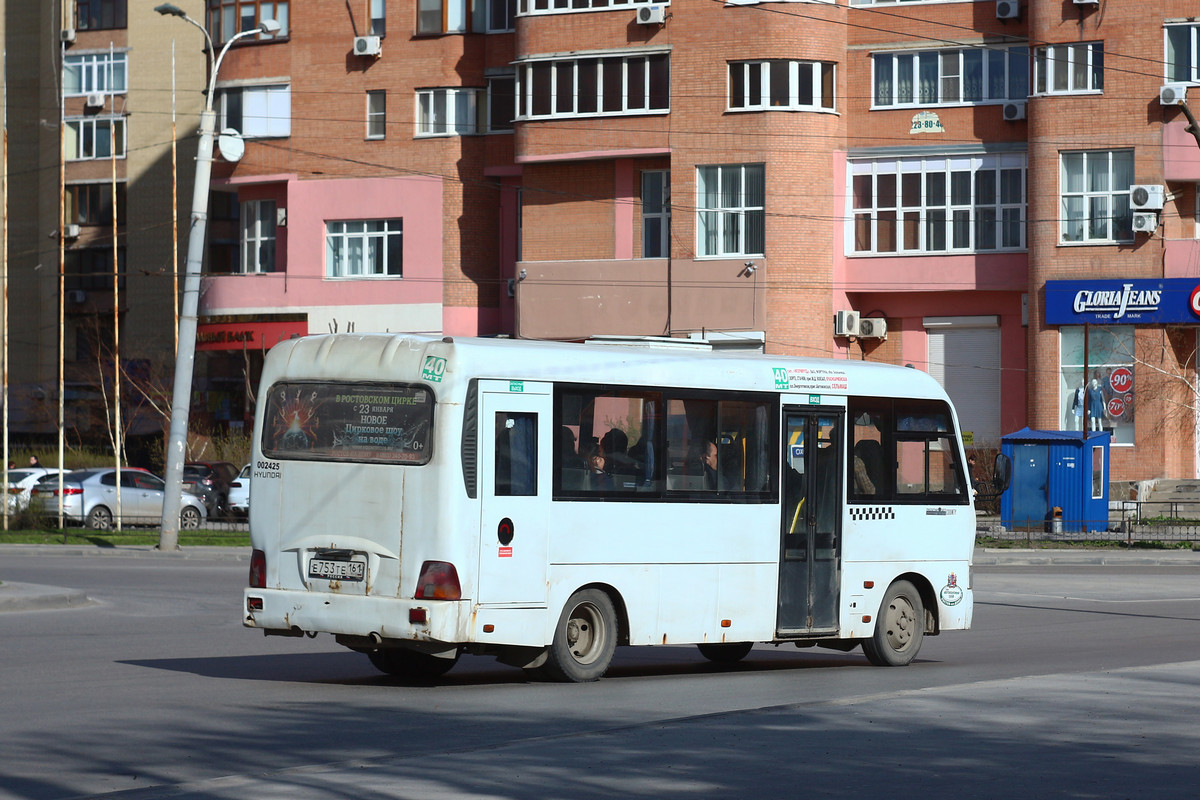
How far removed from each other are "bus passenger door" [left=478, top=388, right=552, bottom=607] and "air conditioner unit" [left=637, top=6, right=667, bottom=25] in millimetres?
34108

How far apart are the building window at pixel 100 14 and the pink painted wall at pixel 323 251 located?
69.1 ft

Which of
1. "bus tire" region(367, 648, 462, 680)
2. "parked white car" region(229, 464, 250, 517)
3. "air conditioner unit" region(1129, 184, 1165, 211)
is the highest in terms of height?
"air conditioner unit" region(1129, 184, 1165, 211)

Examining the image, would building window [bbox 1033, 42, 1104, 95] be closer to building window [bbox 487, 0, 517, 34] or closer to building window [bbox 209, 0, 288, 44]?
building window [bbox 487, 0, 517, 34]

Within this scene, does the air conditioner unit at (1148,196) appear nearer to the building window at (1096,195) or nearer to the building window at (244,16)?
the building window at (1096,195)

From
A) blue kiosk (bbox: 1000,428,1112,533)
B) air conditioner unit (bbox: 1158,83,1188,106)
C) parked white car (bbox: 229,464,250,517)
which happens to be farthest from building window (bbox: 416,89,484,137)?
blue kiosk (bbox: 1000,428,1112,533)

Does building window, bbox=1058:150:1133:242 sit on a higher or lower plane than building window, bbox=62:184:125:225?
lower

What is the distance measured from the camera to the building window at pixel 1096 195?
4381 cm

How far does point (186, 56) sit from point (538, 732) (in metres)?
62.5

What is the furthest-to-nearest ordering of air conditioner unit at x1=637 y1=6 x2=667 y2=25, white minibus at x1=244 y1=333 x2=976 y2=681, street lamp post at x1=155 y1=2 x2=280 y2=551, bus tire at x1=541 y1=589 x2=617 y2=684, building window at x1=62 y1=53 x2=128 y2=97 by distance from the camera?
building window at x1=62 y1=53 x2=128 y2=97, air conditioner unit at x1=637 y1=6 x2=667 y2=25, street lamp post at x1=155 y1=2 x2=280 y2=551, bus tire at x1=541 y1=589 x2=617 y2=684, white minibus at x1=244 y1=333 x2=976 y2=681

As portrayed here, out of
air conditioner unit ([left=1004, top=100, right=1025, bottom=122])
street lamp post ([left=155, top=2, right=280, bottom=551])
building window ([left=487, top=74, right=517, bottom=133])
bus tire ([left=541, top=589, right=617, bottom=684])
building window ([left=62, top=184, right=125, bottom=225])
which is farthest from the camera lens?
building window ([left=62, top=184, right=125, bottom=225])

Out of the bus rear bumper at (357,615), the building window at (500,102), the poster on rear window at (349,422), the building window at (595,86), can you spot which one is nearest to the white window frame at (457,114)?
the building window at (500,102)

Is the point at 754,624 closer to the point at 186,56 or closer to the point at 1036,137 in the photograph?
the point at 1036,137

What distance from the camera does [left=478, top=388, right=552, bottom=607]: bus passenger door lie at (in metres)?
12.4

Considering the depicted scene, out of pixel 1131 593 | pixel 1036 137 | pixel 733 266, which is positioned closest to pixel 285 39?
pixel 733 266
